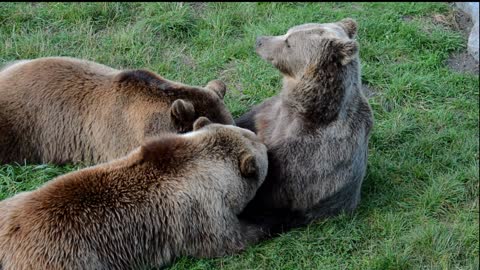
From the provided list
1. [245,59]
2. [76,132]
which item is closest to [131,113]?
[76,132]

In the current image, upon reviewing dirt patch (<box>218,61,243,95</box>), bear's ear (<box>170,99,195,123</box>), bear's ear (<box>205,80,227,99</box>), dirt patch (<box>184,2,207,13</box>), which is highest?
bear's ear (<box>170,99,195,123</box>)

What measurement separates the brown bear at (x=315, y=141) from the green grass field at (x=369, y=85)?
241 mm

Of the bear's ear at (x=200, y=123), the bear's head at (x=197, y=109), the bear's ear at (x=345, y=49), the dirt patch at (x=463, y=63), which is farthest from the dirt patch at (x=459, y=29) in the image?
the bear's ear at (x=200, y=123)

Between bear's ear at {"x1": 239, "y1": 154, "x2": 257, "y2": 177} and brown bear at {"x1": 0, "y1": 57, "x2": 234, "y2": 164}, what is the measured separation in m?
0.98

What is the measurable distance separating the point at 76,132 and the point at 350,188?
2.72 meters

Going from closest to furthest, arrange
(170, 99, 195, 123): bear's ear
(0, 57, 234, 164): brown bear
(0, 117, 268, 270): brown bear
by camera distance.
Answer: (0, 117, 268, 270): brown bear < (170, 99, 195, 123): bear's ear < (0, 57, 234, 164): brown bear

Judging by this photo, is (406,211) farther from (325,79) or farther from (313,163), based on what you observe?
(325,79)

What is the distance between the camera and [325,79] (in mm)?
6863

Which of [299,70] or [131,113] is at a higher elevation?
[299,70]

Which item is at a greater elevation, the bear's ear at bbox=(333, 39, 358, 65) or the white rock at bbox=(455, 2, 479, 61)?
the bear's ear at bbox=(333, 39, 358, 65)

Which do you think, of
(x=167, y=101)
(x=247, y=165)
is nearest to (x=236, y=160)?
(x=247, y=165)

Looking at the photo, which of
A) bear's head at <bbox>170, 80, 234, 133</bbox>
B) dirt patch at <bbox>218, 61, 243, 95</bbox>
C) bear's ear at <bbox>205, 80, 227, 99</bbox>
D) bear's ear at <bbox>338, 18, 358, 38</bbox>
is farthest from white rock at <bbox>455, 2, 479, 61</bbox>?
bear's head at <bbox>170, 80, 234, 133</bbox>

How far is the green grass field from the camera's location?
21.9 ft

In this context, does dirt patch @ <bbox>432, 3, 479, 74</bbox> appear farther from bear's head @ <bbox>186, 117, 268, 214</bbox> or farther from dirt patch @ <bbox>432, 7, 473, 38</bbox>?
bear's head @ <bbox>186, 117, 268, 214</bbox>
